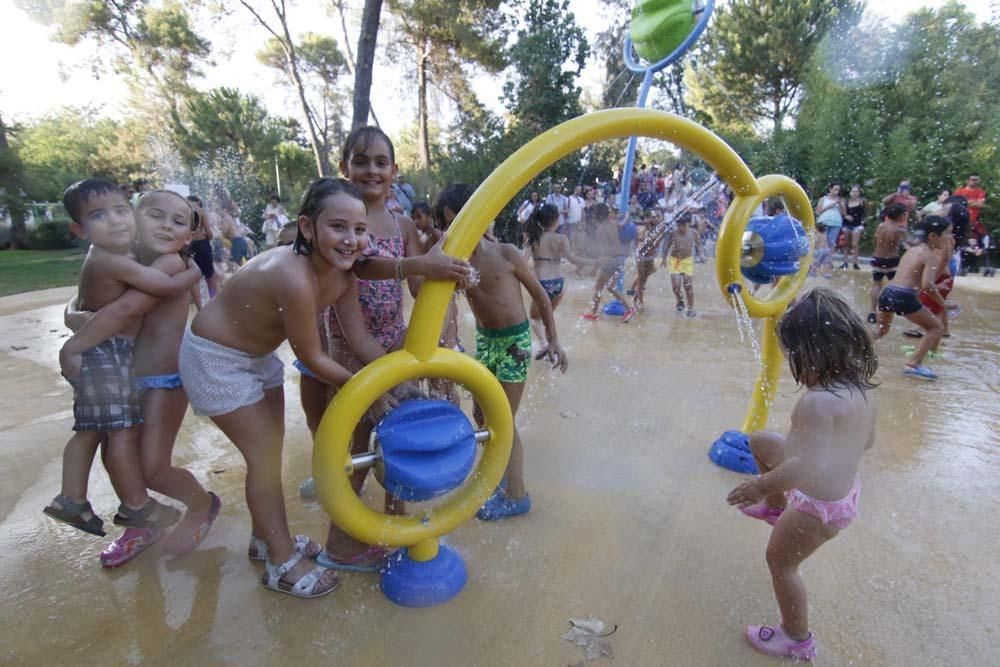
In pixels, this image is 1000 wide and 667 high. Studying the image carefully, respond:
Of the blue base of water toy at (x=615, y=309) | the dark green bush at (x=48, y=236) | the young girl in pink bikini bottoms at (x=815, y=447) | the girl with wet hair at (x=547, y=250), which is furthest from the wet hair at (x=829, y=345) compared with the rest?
the dark green bush at (x=48, y=236)

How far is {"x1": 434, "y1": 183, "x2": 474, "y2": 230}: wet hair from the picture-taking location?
2.80 meters

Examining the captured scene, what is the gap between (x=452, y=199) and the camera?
281 cm

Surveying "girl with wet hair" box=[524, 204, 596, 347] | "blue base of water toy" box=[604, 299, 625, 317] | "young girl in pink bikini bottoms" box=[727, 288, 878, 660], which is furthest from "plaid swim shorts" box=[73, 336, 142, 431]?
"blue base of water toy" box=[604, 299, 625, 317]

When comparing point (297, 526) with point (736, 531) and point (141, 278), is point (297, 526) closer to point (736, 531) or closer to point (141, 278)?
point (141, 278)

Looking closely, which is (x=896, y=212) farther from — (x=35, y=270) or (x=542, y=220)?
(x=35, y=270)

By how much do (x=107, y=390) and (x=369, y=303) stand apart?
1.12 metres

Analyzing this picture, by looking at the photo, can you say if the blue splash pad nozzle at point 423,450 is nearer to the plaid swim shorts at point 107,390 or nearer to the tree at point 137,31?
the plaid swim shorts at point 107,390

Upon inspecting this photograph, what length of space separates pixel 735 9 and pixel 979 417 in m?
24.9

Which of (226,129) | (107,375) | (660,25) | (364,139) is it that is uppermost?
(226,129)

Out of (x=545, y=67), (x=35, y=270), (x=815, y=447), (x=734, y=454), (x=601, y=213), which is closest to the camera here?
(x=815, y=447)

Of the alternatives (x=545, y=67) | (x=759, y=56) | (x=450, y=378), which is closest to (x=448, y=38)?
(x=545, y=67)

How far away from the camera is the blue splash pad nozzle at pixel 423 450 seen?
1.86m

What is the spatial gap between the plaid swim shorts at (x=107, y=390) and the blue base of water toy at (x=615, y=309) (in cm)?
604

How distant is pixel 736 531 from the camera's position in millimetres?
2613
